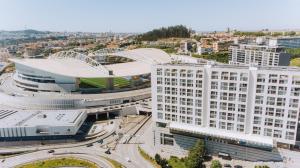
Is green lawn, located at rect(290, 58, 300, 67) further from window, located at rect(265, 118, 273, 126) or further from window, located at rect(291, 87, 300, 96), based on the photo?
window, located at rect(291, 87, 300, 96)

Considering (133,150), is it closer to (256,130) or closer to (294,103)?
(256,130)

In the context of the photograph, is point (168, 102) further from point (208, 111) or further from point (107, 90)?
point (107, 90)

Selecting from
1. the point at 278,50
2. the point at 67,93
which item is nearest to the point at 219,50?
the point at 278,50

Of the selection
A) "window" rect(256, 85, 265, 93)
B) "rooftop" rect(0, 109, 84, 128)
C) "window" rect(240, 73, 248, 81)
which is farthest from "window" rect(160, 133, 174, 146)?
"rooftop" rect(0, 109, 84, 128)

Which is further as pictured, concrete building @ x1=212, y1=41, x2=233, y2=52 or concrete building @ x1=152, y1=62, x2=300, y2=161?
concrete building @ x1=212, y1=41, x2=233, y2=52

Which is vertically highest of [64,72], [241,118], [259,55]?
[259,55]

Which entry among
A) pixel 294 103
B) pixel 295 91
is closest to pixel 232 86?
pixel 295 91

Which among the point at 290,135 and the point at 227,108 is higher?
the point at 227,108
